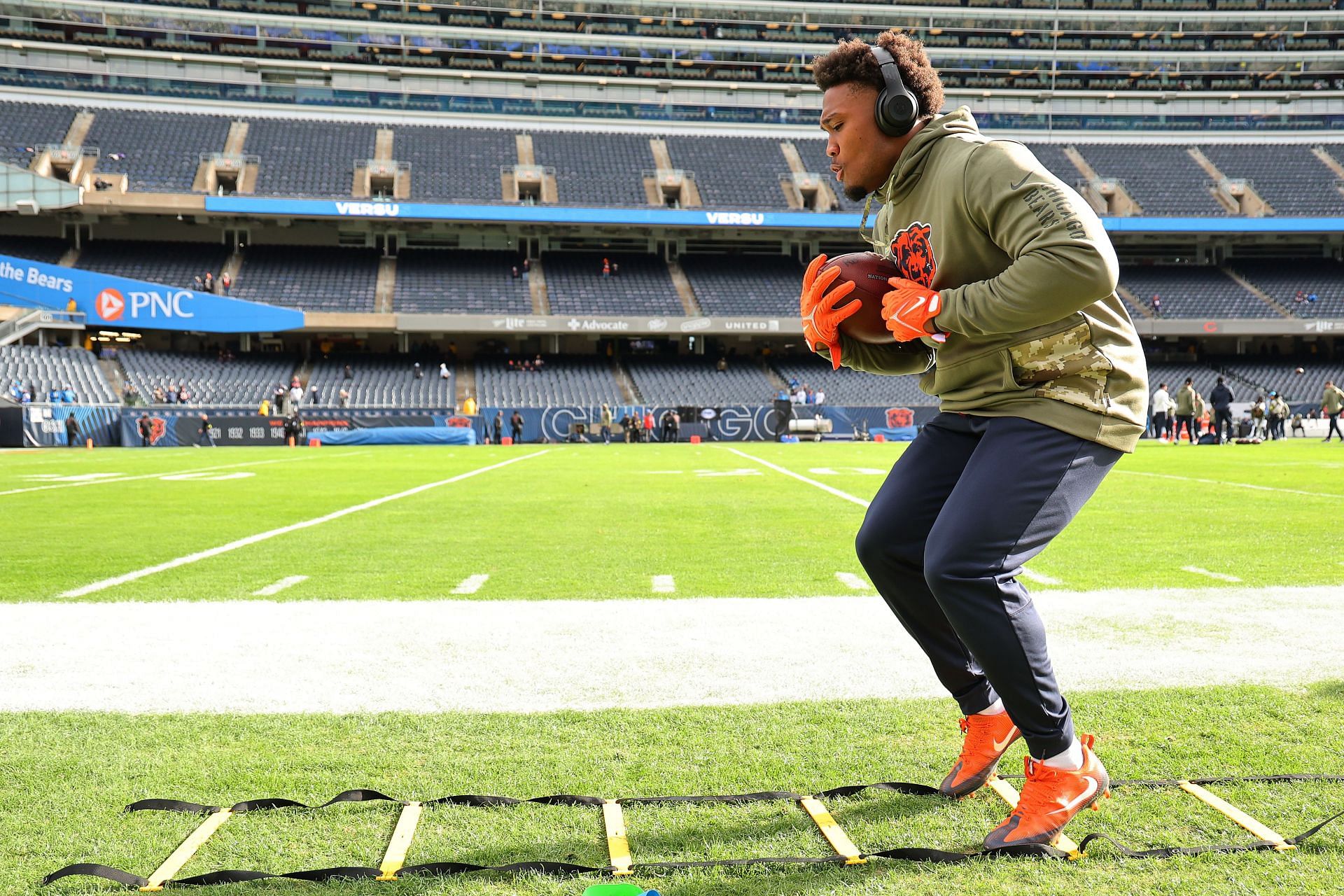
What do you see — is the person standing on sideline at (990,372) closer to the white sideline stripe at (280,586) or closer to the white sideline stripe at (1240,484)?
the white sideline stripe at (280,586)

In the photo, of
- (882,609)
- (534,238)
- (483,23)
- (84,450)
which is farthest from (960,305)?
(483,23)

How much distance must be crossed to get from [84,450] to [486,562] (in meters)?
28.3

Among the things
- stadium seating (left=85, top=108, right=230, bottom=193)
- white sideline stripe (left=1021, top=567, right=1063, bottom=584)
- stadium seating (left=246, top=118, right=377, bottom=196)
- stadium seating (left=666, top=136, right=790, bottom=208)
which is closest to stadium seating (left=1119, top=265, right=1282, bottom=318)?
stadium seating (left=666, top=136, right=790, bottom=208)

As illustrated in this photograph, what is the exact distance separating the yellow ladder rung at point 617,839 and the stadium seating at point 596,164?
48359 millimetres

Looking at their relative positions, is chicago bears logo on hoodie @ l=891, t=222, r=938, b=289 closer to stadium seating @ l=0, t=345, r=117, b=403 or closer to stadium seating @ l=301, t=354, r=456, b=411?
stadium seating @ l=301, t=354, r=456, b=411

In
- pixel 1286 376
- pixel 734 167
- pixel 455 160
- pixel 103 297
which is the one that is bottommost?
pixel 1286 376

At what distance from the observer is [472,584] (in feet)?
20.5

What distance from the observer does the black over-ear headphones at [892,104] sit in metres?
2.69

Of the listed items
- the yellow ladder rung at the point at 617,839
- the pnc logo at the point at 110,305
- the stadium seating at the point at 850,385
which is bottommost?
the stadium seating at the point at 850,385

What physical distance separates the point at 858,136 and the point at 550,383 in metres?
42.2

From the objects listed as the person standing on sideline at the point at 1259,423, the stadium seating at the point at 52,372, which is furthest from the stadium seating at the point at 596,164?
the person standing on sideline at the point at 1259,423

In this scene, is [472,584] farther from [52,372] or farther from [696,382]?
[696,382]

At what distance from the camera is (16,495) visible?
12742 millimetres

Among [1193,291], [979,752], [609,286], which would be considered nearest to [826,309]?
[979,752]
